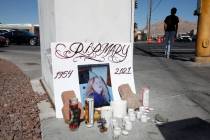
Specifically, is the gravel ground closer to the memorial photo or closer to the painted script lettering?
the memorial photo

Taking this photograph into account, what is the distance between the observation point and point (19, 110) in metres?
4.58

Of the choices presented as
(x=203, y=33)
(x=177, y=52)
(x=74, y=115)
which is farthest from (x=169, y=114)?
(x=177, y=52)

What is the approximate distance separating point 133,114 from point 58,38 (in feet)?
5.50

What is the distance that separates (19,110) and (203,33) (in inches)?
272

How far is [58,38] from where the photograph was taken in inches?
161

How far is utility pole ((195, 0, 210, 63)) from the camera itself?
28.5 feet

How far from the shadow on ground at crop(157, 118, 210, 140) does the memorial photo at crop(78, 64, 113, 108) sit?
107cm

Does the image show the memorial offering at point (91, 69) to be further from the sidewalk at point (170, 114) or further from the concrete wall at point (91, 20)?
the sidewalk at point (170, 114)

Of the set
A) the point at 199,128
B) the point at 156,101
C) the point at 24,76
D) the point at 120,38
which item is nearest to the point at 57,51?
Answer: the point at 120,38

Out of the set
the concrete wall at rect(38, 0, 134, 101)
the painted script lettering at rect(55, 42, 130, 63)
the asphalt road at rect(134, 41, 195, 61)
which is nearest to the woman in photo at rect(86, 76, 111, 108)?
the painted script lettering at rect(55, 42, 130, 63)

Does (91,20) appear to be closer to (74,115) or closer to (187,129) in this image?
(74,115)

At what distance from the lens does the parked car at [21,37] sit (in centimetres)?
2377

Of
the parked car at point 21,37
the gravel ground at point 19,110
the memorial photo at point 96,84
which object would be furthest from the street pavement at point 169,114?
the parked car at point 21,37

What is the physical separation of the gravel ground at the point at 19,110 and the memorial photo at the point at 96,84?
91 centimetres
